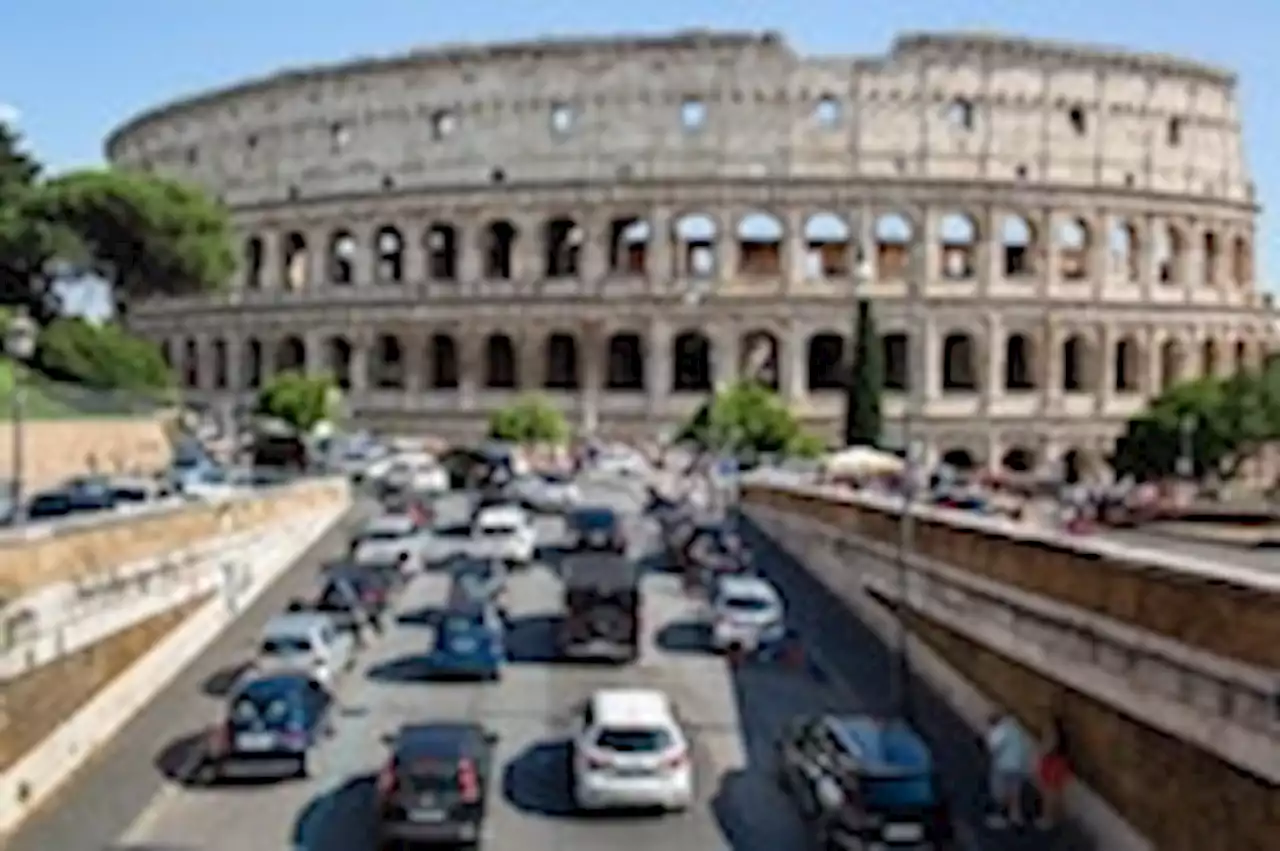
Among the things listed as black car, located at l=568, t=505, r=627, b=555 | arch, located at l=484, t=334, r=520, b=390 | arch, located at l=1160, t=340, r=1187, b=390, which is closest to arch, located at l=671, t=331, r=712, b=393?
arch, located at l=484, t=334, r=520, b=390

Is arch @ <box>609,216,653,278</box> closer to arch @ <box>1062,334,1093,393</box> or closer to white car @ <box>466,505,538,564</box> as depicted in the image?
arch @ <box>1062,334,1093,393</box>

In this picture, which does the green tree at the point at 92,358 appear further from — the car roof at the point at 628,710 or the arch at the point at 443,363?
the car roof at the point at 628,710

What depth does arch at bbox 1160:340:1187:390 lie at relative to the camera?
8794 centimetres

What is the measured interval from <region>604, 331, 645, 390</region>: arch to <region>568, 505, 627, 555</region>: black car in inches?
1642

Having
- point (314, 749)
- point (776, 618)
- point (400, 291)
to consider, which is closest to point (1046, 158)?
point (400, 291)

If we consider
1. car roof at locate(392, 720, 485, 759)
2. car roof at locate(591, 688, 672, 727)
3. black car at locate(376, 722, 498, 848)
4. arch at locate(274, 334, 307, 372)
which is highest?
arch at locate(274, 334, 307, 372)

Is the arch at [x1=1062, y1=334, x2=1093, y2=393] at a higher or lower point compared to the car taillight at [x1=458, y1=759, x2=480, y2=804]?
higher

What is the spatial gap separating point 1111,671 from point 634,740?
4.93m

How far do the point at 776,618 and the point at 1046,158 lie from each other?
5631cm

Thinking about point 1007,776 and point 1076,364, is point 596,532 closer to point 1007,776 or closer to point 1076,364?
point 1007,776

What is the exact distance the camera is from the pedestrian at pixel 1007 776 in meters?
21.8

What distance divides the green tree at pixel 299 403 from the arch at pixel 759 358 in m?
17.1

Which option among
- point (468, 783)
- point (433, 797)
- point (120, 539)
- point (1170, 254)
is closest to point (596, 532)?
point (120, 539)

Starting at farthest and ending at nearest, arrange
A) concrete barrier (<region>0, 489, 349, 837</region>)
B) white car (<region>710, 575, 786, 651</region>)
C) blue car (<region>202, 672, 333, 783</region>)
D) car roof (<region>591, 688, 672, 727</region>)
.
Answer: white car (<region>710, 575, 786, 651</region>) → blue car (<region>202, 672, 333, 783</region>) → car roof (<region>591, 688, 672, 727</region>) → concrete barrier (<region>0, 489, 349, 837</region>)
